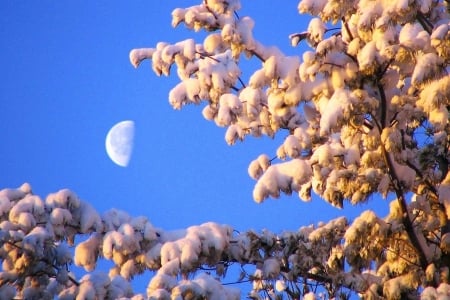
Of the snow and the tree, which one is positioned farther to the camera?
the snow

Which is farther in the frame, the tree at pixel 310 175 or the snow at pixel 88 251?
the snow at pixel 88 251

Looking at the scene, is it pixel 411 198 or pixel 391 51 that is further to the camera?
pixel 411 198

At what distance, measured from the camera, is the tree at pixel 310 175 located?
7.29 metres

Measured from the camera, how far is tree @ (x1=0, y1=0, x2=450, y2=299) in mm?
7289

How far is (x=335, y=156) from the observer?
781 cm

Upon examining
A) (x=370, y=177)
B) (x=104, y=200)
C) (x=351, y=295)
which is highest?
(x=104, y=200)

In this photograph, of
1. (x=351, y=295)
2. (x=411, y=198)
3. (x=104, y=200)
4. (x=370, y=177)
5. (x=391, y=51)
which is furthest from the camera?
(x=104, y=200)

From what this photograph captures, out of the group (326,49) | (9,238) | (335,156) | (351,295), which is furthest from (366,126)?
(9,238)

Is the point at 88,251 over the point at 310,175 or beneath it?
beneath

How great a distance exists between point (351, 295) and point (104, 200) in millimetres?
175128

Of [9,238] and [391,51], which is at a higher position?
[391,51]

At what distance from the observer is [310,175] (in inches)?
314

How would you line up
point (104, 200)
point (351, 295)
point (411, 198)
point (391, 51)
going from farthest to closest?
1. point (104, 200)
2. point (411, 198)
3. point (351, 295)
4. point (391, 51)

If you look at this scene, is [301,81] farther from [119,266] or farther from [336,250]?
[119,266]
